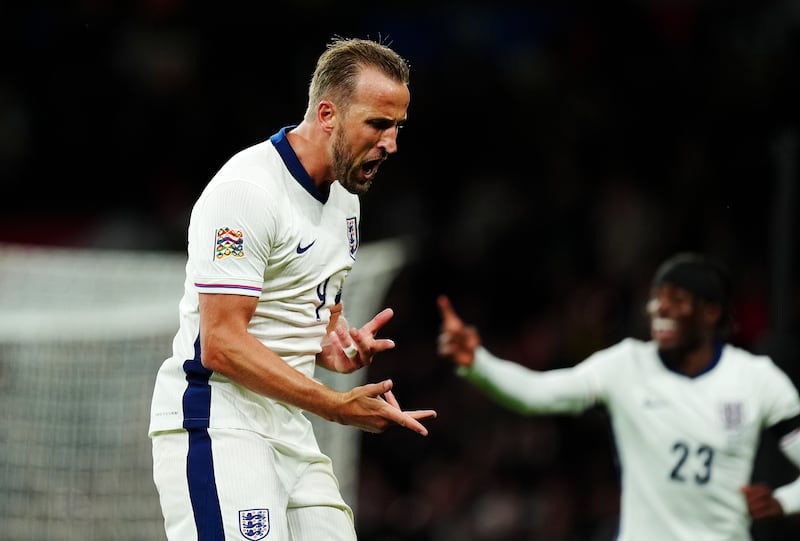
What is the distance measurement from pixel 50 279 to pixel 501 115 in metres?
4.52

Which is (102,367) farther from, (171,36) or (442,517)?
(171,36)

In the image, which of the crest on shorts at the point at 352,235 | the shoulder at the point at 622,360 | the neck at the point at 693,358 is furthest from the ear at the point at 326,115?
Answer: the neck at the point at 693,358

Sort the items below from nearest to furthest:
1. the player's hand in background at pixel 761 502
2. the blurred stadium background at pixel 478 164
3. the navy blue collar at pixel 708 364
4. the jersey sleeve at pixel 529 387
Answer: the player's hand in background at pixel 761 502, the jersey sleeve at pixel 529 387, the navy blue collar at pixel 708 364, the blurred stadium background at pixel 478 164

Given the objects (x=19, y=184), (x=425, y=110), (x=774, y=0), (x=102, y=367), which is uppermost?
(x=774, y=0)

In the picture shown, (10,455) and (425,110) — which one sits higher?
(425,110)

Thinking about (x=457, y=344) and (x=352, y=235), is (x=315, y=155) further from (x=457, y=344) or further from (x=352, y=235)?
(x=457, y=344)

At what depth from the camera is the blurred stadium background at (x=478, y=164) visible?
9.03 m

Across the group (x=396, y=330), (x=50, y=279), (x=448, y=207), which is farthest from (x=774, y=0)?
(x=50, y=279)

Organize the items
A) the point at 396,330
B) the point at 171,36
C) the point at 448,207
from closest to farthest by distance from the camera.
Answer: the point at 396,330 < the point at 448,207 < the point at 171,36

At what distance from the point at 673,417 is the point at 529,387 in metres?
0.60

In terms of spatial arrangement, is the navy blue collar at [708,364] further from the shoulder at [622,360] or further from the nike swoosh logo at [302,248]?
the nike swoosh logo at [302,248]

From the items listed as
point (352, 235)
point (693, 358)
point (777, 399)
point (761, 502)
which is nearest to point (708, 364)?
point (693, 358)

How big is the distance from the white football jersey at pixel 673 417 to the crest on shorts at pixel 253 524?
1.81 metres

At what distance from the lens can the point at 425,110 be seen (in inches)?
434
